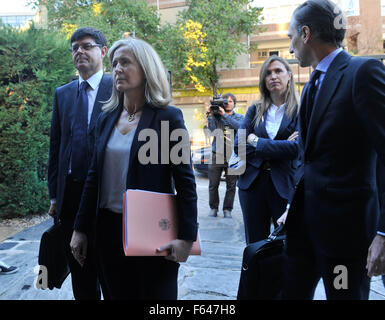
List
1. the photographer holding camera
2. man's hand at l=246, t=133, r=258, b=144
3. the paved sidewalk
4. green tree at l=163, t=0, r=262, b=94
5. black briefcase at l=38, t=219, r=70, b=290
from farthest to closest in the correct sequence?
green tree at l=163, t=0, r=262, b=94 → the photographer holding camera → the paved sidewalk → man's hand at l=246, t=133, r=258, b=144 → black briefcase at l=38, t=219, r=70, b=290

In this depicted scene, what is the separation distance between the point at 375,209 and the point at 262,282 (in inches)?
27.9

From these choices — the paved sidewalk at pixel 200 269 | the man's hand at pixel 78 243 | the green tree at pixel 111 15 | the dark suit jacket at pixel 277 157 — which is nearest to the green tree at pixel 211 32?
the green tree at pixel 111 15

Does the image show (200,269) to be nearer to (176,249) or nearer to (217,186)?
(176,249)

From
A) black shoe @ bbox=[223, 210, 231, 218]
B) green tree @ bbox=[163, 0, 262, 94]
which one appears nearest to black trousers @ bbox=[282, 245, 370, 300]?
black shoe @ bbox=[223, 210, 231, 218]

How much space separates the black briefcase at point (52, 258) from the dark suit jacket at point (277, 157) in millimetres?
1410

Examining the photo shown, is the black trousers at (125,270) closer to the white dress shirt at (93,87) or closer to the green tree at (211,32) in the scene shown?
the white dress shirt at (93,87)

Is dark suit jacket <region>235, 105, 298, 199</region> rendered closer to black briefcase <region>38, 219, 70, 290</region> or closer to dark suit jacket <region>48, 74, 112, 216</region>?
dark suit jacket <region>48, 74, 112, 216</region>

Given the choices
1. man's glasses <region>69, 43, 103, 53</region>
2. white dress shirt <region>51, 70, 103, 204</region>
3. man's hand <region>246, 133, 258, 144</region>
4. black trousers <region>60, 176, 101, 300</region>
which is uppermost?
man's glasses <region>69, 43, 103, 53</region>

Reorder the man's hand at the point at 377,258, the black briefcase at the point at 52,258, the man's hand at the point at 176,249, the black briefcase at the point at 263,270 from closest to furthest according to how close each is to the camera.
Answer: the man's hand at the point at 377,258
the man's hand at the point at 176,249
the black briefcase at the point at 263,270
the black briefcase at the point at 52,258

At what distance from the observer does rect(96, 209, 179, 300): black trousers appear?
71.4 inches

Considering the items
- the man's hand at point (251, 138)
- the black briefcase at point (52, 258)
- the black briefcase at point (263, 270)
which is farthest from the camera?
the man's hand at point (251, 138)

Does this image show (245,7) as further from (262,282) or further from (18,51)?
(262,282)

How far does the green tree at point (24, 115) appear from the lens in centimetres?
571

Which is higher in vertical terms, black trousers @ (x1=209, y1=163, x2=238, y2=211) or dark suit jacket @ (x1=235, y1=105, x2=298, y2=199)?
dark suit jacket @ (x1=235, y1=105, x2=298, y2=199)
